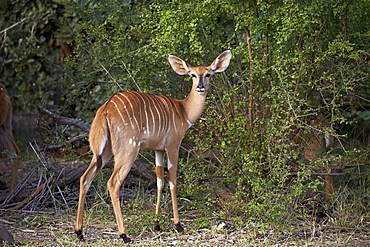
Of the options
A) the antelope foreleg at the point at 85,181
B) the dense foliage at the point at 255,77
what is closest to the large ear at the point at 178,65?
the dense foliage at the point at 255,77

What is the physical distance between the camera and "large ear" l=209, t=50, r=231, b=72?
4918mm

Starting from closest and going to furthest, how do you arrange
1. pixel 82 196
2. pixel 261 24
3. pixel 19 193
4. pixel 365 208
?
pixel 82 196, pixel 261 24, pixel 365 208, pixel 19 193

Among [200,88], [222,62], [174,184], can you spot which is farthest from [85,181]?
[222,62]

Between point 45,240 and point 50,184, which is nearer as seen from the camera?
point 45,240

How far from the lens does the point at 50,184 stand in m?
5.89

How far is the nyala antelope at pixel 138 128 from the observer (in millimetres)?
4543

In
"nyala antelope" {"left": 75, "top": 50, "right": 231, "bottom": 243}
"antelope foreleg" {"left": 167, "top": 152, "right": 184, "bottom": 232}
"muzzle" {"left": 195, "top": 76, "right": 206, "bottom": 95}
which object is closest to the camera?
"nyala antelope" {"left": 75, "top": 50, "right": 231, "bottom": 243}

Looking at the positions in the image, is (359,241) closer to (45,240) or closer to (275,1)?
(275,1)

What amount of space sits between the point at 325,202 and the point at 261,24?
1864 millimetres

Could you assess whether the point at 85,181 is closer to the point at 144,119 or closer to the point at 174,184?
the point at 144,119

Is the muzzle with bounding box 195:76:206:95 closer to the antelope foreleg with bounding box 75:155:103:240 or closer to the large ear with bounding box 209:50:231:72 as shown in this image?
the large ear with bounding box 209:50:231:72

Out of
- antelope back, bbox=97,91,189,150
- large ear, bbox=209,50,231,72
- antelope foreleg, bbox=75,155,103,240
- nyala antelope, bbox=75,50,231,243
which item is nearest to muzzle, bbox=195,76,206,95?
nyala antelope, bbox=75,50,231,243

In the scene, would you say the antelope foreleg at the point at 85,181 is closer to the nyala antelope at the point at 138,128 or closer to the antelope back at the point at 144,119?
the nyala antelope at the point at 138,128

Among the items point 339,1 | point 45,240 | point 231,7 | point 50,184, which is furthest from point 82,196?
point 339,1
